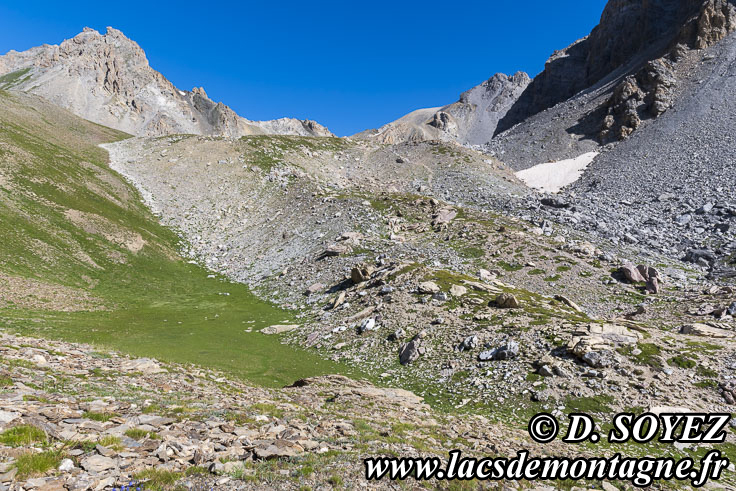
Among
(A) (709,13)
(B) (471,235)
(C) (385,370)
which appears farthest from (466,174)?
(A) (709,13)

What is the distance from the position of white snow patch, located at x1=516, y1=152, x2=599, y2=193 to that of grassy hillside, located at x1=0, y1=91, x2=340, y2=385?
96.1 metres

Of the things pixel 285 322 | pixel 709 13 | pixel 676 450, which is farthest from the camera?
pixel 709 13

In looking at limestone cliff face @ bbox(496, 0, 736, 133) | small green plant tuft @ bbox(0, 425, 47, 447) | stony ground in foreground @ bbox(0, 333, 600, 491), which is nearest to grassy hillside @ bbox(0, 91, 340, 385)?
stony ground in foreground @ bbox(0, 333, 600, 491)

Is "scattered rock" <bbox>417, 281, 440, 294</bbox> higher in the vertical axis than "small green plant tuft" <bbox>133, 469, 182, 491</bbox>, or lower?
higher

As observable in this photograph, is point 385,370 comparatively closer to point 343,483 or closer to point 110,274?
point 343,483

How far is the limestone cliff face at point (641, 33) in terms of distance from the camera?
4754 inches

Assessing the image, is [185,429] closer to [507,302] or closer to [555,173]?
[507,302]

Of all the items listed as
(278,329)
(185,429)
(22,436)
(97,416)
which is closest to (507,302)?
(278,329)

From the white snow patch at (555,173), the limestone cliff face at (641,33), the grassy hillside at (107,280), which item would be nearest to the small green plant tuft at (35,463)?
the grassy hillside at (107,280)

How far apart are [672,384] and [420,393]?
15179 millimetres

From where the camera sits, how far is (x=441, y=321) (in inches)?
1248

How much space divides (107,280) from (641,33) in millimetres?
220092

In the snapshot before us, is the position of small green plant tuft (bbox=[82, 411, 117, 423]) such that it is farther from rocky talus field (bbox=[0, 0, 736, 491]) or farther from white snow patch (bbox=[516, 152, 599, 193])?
white snow patch (bbox=[516, 152, 599, 193])

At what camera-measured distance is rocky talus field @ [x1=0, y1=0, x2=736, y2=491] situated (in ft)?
40.6
